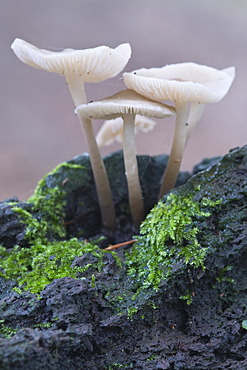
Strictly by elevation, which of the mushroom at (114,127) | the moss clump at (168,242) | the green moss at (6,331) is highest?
the mushroom at (114,127)

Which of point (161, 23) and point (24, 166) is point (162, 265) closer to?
point (24, 166)

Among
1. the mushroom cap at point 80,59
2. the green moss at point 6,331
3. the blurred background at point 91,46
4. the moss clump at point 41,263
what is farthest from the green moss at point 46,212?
the blurred background at point 91,46

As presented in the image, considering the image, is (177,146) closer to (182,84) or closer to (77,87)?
(182,84)

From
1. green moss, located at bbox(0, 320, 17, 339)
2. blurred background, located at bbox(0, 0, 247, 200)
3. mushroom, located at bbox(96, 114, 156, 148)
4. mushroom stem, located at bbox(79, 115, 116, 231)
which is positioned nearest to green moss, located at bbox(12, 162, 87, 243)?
mushroom stem, located at bbox(79, 115, 116, 231)

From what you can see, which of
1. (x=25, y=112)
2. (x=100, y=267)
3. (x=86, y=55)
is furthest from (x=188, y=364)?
(x=25, y=112)

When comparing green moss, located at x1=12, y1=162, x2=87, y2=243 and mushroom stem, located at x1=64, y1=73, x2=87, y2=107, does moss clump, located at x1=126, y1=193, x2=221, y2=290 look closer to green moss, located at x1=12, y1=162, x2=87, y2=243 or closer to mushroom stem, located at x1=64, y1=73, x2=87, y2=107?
green moss, located at x1=12, y1=162, x2=87, y2=243

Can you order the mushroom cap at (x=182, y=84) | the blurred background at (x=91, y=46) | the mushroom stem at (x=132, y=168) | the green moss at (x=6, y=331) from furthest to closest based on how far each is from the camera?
1. the blurred background at (x=91, y=46)
2. the mushroom stem at (x=132, y=168)
3. the mushroom cap at (x=182, y=84)
4. the green moss at (x=6, y=331)

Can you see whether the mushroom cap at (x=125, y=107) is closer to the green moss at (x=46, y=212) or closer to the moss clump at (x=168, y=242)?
the moss clump at (x=168, y=242)
